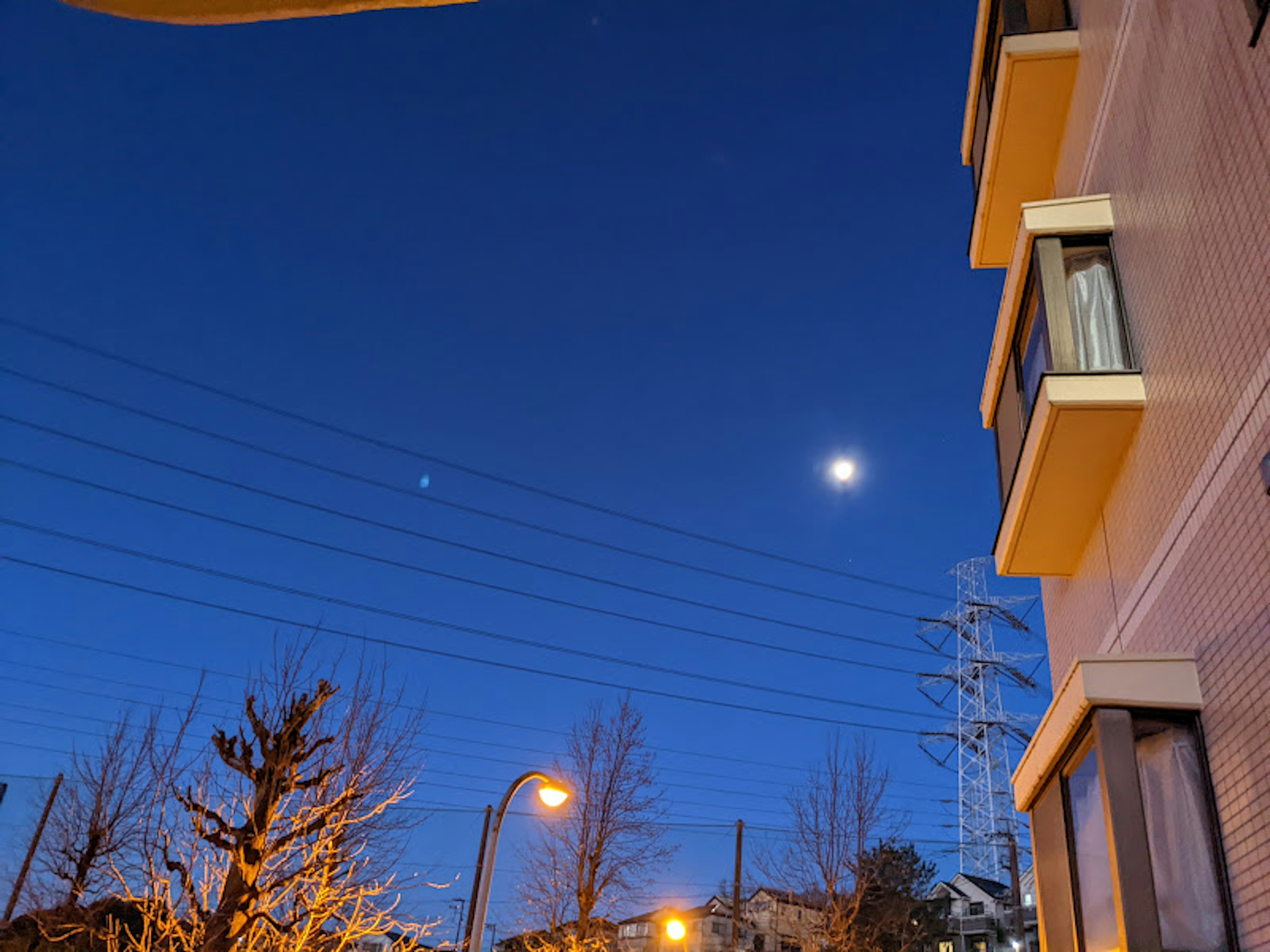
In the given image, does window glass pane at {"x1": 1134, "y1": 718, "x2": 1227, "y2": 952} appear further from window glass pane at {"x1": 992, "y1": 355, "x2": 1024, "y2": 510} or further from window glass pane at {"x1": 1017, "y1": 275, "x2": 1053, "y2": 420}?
window glass pane at {"x1": 992, "y1": 355, "x2": 1024, "y2": 510}

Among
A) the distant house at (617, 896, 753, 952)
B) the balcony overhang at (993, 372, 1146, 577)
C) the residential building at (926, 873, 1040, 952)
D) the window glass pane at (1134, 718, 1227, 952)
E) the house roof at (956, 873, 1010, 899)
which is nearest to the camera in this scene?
the window glass pane at (1134, 718, 1227, 952)

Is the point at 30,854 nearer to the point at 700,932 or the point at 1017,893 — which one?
the point at 1017,893

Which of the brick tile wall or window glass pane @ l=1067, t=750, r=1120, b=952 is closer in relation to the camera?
the brick tile wall

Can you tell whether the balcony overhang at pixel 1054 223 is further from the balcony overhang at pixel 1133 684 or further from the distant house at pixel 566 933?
the distant house at pixel 566 933

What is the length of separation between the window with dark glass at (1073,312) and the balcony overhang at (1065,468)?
0.16 meters

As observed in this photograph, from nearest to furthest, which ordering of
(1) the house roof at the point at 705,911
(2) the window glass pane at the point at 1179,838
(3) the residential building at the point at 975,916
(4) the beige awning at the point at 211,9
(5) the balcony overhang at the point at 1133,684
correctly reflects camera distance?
(4) the beige awning at the point at 211,9
(2) the window glass pane at the point at 1179,838
(5) the balcony overhang at the point at 1133,684
(3) the residential building at the point at 975,916
(1) the house roof at the point at 705,911

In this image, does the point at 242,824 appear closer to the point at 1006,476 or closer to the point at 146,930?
the point at 146,930

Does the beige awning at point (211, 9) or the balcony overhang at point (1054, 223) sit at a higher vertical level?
the balcony overhang at point (1054, 223)

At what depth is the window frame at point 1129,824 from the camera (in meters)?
5.52

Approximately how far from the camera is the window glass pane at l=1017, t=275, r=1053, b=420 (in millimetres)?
8469

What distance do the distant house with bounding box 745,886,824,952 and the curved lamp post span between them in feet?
54.5

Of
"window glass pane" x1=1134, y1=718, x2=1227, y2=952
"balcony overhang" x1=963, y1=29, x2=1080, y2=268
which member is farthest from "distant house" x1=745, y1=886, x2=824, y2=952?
"window glass pane" x1=1134, y1=718, x2=1227, y2=952

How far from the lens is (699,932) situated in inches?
1993

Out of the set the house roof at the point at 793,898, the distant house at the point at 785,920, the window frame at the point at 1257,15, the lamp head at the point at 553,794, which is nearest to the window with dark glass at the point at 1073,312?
the window frame at the point at 1257,15
